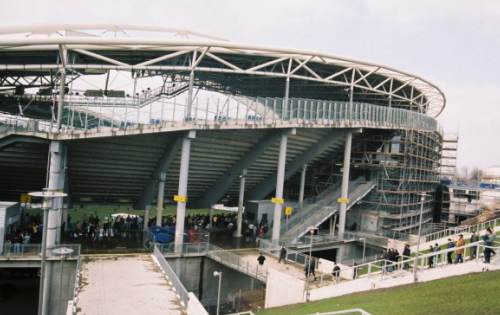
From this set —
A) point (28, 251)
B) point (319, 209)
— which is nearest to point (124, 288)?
point (28, 251)

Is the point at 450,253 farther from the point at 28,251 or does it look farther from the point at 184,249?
the point at 28,251

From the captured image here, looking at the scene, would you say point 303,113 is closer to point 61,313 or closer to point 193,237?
point 193,237

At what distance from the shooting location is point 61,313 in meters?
20.4

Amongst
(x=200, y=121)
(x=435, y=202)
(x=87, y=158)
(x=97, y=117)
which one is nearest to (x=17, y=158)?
(x=87, y=158)

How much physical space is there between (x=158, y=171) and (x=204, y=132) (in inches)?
163

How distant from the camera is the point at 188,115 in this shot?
78.4ft

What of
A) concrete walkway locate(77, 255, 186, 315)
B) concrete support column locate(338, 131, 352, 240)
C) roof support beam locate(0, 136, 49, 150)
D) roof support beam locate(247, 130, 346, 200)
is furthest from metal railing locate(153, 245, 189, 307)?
concrete support column locate(338, 131, 352, 240)

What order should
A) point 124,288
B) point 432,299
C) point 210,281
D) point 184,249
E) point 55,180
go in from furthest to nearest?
point 210,281 → point 184,249 → point 55,180 → point 124,288 → point 432,299

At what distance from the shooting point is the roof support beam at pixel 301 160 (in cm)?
3303

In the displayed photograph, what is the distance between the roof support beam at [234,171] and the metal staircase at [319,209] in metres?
4.81

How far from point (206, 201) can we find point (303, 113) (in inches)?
408

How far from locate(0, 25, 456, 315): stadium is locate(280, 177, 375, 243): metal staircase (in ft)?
0.36

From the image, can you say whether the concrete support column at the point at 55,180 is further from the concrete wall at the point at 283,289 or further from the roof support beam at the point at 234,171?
the roof support beam at the point at 234,171

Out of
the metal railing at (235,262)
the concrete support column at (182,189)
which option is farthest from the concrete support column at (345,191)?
the concrete support column at (182,189)
